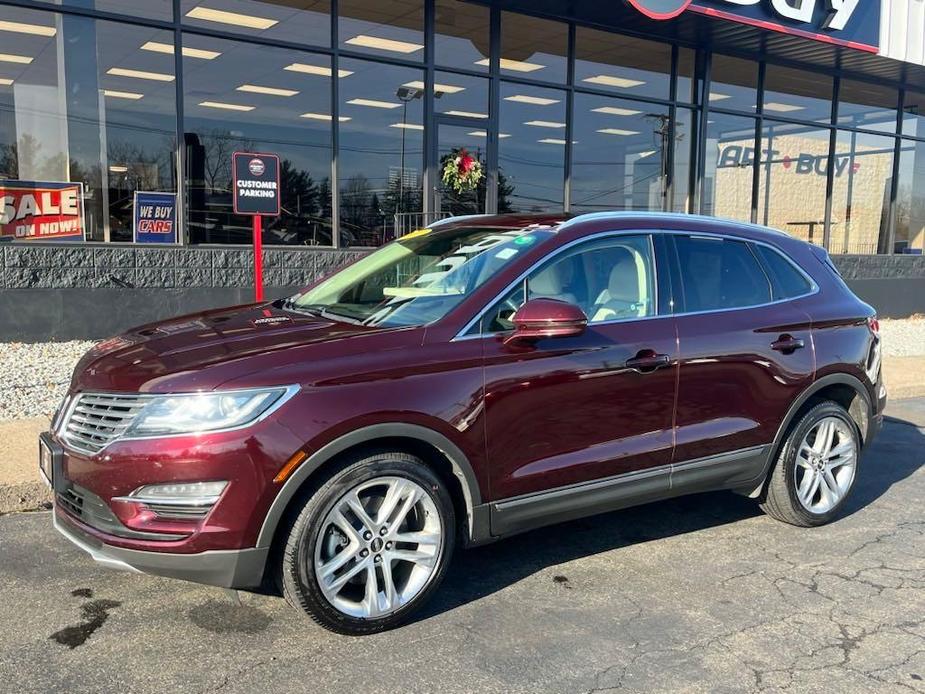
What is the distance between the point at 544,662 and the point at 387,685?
63 centimetres

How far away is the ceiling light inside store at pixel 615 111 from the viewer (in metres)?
13.5

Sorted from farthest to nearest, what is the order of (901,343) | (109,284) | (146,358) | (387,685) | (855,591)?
(901,343) < (109,284) < (855,591) < (146,358) < (387,685)

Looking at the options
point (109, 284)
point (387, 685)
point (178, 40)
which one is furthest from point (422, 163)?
point (387, 685)

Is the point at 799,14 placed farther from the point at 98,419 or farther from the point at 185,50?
the point at 98,419

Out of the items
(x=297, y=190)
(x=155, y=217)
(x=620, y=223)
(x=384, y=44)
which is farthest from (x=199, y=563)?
(x=384, y=44)

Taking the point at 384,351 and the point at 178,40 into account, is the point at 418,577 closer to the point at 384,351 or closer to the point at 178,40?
the point at 384,351

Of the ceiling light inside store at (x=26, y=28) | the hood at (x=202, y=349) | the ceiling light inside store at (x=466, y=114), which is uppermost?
the ceiling light inside store at (x=26, y=28)

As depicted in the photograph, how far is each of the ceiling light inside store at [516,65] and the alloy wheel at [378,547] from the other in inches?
401

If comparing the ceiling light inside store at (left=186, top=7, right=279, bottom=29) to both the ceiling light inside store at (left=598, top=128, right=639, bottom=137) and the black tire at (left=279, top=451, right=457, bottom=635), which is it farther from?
the black tire at (left=279, top=451, right=457, bottom=635)

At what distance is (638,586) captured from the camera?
3873 millimetres

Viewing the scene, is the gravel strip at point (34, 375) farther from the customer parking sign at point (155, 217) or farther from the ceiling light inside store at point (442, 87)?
the ceiling light inside store at point (442, 87)

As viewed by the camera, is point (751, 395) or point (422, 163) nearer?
point (751, 395)

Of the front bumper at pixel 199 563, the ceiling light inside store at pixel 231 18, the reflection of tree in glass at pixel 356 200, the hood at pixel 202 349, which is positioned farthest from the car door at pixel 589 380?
the ceiling light inside store at pixel 231 18

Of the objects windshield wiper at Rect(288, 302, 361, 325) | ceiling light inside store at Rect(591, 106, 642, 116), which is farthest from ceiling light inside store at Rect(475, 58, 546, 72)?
windshield wiper at Rect(288, 302, 361, 325)
